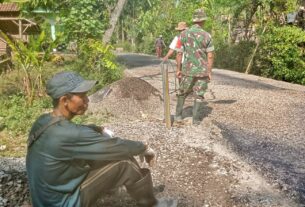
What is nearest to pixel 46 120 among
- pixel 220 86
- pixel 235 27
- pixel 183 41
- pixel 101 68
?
pixel 183 41

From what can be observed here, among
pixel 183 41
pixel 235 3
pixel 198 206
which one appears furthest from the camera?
pixel 235 3

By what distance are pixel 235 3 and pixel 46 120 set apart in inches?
701

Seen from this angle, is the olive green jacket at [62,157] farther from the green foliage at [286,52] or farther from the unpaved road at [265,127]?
the green foliage at [286,52]

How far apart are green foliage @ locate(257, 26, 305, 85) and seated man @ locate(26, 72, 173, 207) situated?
43.1ft

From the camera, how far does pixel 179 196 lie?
15.0 feet

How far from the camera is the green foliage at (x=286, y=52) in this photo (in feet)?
49.4

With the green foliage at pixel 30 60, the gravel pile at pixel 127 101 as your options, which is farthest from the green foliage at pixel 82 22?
the gravel pile at pixel 127 101

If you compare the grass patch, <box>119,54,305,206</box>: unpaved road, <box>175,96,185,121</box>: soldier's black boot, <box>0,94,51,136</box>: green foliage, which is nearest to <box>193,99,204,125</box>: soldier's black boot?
<box>175,96,185,121</box>: soldier's black boot

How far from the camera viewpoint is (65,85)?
2.94 m

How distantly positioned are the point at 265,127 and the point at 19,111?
16.6 ft

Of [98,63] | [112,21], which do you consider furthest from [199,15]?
[112,21]

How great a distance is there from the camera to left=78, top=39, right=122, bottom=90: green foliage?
1199 centimetres

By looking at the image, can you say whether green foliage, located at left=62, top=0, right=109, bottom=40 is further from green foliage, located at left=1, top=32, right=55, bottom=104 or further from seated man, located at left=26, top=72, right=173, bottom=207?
seated man, located at left=26, top=72, right=173, bottom=207

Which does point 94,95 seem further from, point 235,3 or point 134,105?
point 235,3
